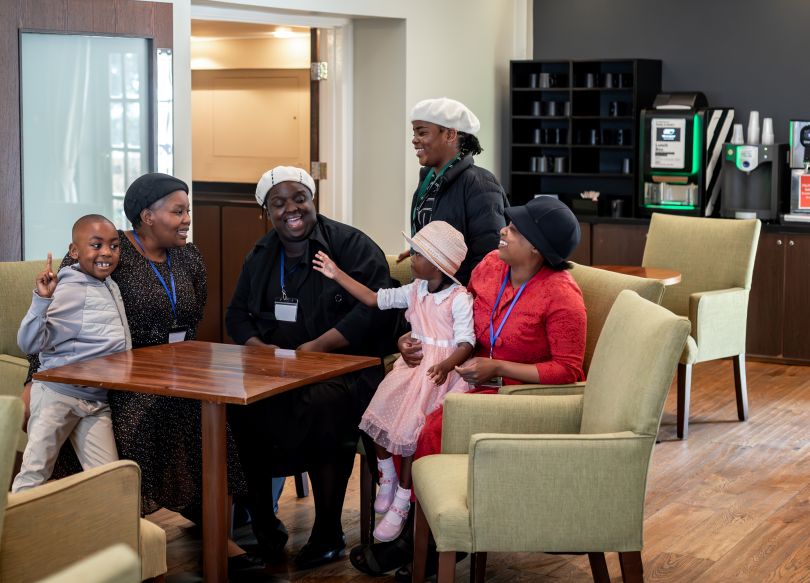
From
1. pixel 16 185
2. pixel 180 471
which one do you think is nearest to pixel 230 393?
pixel 180 471

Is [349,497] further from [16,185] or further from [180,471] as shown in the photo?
[16,185]

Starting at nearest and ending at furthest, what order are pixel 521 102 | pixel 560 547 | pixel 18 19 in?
pixel 560 547, pixel 18 19, pixel 521 102

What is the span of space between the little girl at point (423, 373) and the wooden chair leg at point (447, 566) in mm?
635

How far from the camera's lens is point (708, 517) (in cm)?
430

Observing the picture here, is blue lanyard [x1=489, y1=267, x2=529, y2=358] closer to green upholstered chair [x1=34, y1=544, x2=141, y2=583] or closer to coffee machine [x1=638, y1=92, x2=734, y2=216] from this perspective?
green upholstered chair [x1=34, y1=544, x2=141, y2=583]

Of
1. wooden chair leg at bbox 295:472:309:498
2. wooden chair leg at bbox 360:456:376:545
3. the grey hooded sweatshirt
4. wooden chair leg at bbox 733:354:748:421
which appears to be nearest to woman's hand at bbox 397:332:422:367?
wooden chair leg at bbox 360:456:376:545

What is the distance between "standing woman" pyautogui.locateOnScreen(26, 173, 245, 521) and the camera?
11.8 ft

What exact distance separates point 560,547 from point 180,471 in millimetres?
1311

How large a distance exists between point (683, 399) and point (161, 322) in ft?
8.94

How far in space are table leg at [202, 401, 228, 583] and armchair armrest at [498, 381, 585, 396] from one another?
2.77 feet

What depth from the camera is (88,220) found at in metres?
3.58

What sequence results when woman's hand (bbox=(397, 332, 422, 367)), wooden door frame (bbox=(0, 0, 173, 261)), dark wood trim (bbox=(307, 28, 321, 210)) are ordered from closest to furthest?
woman's hand (bbox=(397, 332, 422, 367)), wooden door frame (bbox=(0, 0, 173, 261)), dark wood trim (bbox=(307, 28, 321, 210))

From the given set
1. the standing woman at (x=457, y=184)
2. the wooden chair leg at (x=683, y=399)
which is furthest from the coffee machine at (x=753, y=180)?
the standing woman at (x=457, y=184)

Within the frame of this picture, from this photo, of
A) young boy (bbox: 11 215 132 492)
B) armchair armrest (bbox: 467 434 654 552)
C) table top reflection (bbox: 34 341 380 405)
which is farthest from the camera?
young boy (bbox: 11 215 132 492)
